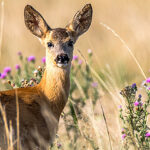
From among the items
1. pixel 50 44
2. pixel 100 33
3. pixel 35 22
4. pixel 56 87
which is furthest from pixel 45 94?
pixel 100 33

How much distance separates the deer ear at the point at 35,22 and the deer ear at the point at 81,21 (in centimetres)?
36

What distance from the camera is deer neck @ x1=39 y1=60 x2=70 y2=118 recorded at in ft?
20.3

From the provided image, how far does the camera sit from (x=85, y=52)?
14.0 metres

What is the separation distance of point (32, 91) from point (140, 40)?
776cm

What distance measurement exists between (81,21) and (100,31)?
26.8 feet

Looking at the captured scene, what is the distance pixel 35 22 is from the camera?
6.91 metres

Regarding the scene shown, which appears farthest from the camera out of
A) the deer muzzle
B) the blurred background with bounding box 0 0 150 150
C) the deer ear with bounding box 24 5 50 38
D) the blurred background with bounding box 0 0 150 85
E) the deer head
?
the blurred background with bounding box 0 0 150 85

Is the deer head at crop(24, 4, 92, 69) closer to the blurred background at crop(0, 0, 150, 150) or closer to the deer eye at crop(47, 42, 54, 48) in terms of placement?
the deer eye at crop(47, 42, 54, 48)

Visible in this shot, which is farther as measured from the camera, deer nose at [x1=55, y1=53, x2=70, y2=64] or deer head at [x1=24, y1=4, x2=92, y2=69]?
deer head at [x1=24, y1=4, x2=92, y2=69]

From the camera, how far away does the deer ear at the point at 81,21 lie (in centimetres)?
698

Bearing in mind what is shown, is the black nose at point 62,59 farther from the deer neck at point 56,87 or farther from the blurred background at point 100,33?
the blurred background at point 100,33

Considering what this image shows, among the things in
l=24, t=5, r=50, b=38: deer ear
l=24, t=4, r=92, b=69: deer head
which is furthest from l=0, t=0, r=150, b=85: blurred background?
l=24, t=5, r=50, b=38: deer ear

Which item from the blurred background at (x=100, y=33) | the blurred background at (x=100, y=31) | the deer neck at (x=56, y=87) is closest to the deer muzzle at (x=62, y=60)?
the deer neck at (x=56, y=87)

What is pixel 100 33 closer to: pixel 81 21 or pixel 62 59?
pixel 81 21
